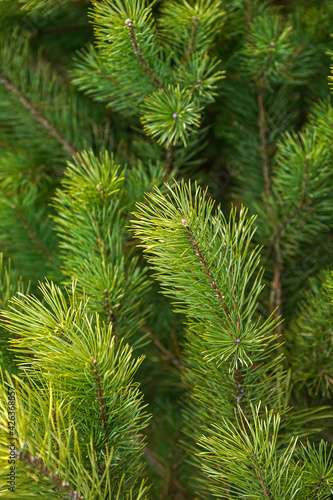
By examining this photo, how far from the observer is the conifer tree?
0.35 metres

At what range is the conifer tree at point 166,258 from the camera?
0.35 meters

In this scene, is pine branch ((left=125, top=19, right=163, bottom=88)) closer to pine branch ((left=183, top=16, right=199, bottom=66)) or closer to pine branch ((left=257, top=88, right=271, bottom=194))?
pine branch ((left=183, top=16, right=199, bottom=66))

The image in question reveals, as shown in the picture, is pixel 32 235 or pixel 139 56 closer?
pixel 139 56

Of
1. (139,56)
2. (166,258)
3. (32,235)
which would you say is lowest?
(32,235)

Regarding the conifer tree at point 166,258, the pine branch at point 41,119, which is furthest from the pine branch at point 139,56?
the pine branch at point 41,119

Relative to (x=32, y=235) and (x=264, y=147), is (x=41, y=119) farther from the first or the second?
(x=264, y=147)

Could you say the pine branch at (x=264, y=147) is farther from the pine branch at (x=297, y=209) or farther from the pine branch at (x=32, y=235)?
the pine branch at (x=32, y=235)

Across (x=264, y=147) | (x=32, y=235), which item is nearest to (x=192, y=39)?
(x=264, y=147)

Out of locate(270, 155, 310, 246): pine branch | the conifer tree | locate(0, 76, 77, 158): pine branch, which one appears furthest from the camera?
locate(0, 76, 77, 158): pine branch

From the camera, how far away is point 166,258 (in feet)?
1.20

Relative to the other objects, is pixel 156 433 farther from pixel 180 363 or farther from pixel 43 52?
pixel 43 52

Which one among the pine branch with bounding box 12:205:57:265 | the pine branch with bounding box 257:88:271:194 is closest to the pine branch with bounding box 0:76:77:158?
the pine branch with bounding box 12:205:57:265

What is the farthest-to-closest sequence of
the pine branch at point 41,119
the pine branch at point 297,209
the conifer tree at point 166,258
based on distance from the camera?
the pine branch at point 41,119 < the pine branch at point 297,209 < the conifer tree at point 166,258

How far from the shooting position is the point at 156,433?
62 cm
